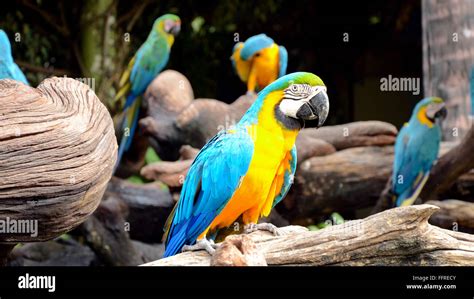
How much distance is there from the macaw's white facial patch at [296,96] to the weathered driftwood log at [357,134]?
1697mm

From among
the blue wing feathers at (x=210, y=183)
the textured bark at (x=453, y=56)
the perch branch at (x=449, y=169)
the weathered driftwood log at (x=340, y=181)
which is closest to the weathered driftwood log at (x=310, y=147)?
the weathered driftwood log at (x=340, y=181)

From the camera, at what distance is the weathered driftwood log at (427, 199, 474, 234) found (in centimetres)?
Result: 361

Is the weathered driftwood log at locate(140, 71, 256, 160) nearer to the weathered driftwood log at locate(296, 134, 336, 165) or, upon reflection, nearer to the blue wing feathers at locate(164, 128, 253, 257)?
the weathered driftwood log at locate(296, 134, 336, 165)

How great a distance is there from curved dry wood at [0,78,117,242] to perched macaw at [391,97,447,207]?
1.74 m

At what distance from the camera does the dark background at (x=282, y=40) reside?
4668mm

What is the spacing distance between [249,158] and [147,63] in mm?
1833

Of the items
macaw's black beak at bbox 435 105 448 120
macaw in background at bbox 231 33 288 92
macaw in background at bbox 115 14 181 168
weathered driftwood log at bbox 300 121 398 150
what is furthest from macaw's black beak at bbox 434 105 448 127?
macaw in background at bbox 115 14 181 168

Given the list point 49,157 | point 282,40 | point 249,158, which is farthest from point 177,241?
point 282,40

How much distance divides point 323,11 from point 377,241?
328 centimetres

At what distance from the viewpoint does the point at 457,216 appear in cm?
363

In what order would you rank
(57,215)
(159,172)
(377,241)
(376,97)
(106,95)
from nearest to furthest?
(377,241), (57,215), (159,172), (106,95), (376,97)

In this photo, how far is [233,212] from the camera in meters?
2.24

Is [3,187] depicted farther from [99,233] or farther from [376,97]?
[376,97]
